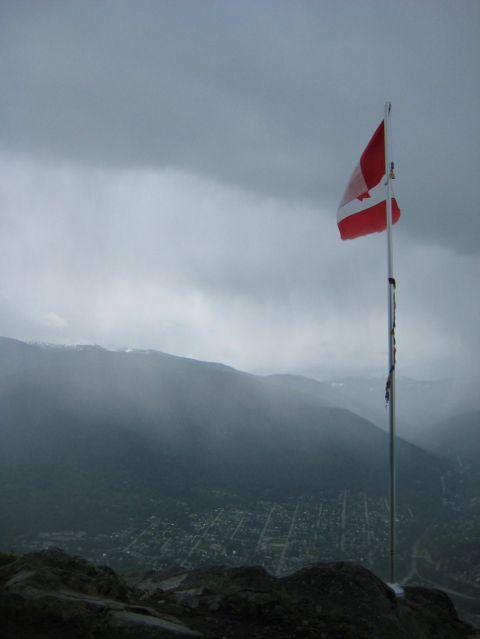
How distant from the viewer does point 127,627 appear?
9.27m

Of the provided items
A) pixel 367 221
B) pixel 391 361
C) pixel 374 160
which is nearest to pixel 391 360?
pixel 391 361

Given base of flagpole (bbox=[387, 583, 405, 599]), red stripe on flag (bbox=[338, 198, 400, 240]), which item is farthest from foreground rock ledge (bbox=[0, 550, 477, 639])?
red stripe on flag (bbox=[338, 198, 400, 240])

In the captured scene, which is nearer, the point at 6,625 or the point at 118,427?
the point at 6,625

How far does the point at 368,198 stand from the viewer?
680 inches

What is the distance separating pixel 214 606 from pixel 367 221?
45.0ft

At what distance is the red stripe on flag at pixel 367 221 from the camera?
17219mm

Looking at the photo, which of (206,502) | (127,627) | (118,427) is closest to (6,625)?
(127,627)

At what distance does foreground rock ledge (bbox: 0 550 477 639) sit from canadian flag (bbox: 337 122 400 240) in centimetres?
1184

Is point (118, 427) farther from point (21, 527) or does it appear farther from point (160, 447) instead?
point (21, 527)

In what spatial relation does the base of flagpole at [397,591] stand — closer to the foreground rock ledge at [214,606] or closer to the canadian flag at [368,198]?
the foreground rock ledge at [214,606]

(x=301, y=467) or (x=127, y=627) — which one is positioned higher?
(x=127, y=627)

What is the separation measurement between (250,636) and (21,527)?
93.2m

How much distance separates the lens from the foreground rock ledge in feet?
30.7

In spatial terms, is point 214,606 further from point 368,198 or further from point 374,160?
point 374,160
